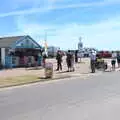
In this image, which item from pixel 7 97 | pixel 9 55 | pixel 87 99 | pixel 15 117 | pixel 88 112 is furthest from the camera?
pixel 9 55

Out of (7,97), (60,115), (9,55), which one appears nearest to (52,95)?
(7,97)

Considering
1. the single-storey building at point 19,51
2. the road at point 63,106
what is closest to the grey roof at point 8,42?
the single-storey building at point 19,51

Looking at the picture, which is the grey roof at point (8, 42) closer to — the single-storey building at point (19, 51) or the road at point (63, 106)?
the single-storey building at point (19, 51)

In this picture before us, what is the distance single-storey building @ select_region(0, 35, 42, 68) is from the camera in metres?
34.6

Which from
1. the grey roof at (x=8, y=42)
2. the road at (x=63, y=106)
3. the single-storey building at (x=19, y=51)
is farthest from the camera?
the grey roof at (x=8, y=42)

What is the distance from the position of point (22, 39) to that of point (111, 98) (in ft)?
72.3

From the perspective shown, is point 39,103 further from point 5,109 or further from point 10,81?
point 10,81

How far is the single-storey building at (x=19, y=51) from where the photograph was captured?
113 ft

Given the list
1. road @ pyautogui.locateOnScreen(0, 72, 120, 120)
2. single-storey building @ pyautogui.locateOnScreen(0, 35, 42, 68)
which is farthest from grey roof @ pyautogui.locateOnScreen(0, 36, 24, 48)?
road @ pyautogui.locateOnScreen(0, 72, 120, 120)

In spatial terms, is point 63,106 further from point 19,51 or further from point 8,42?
point 8,42

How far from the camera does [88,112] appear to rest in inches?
448

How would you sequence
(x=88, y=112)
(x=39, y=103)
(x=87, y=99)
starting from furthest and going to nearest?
(x=87, y=99), (x=39, y=103), (x=88, y=112)

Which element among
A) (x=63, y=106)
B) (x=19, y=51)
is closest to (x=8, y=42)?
(x=19, y=51)

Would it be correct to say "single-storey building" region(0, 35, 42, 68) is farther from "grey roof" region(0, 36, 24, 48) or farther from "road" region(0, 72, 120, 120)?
"road" region(0, 72, 120, 120)
